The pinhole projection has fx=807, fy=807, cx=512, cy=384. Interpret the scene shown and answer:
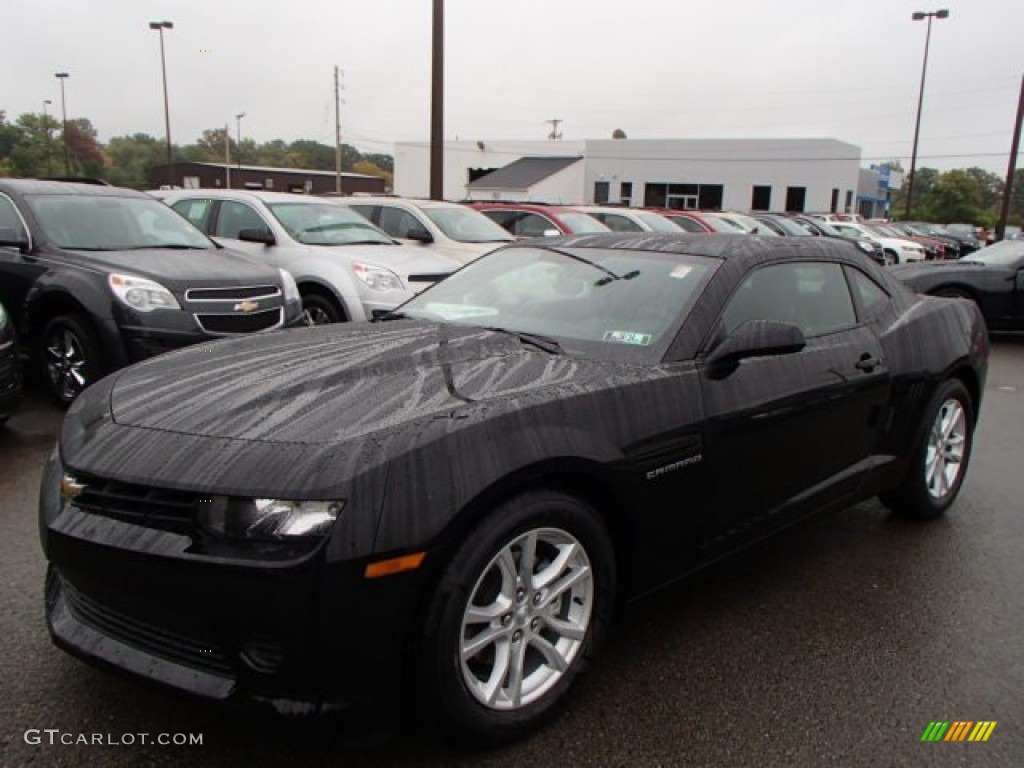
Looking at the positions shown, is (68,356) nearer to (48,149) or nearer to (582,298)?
(582,298)

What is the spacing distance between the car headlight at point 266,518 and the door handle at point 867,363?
2.60 m

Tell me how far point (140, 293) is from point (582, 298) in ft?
12.1

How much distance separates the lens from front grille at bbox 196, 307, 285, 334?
232 inches

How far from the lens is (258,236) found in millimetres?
8070

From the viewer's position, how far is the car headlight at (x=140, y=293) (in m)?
5.61

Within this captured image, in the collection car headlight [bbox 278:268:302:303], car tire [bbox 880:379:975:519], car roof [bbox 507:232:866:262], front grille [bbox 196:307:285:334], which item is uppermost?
car roof [bbox 507:232:866:262]

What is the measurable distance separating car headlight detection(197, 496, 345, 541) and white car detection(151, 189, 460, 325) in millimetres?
5255

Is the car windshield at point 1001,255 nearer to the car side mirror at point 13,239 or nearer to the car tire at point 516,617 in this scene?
the car tire at point 516,617

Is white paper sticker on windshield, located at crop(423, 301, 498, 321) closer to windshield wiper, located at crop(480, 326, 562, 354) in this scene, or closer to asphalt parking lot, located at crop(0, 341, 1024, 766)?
windshield wiper, located at crop(480, 326, 562, 354)

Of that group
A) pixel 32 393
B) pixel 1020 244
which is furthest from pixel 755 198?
pixel 32 393

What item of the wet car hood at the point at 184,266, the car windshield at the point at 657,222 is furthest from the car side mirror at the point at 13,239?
the car windshield at the point at 657,222

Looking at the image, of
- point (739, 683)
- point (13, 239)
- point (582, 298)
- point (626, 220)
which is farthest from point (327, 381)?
point (626, 220)

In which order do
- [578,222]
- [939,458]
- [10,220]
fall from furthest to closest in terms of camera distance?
[578,222] < [10,220] < [939,458]

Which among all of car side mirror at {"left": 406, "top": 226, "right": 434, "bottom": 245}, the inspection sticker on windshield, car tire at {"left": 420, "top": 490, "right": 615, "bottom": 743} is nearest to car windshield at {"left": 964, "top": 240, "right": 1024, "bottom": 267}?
car side mirror at {"left": 406, "top": 226, "right": 434, "bottom": 245}
